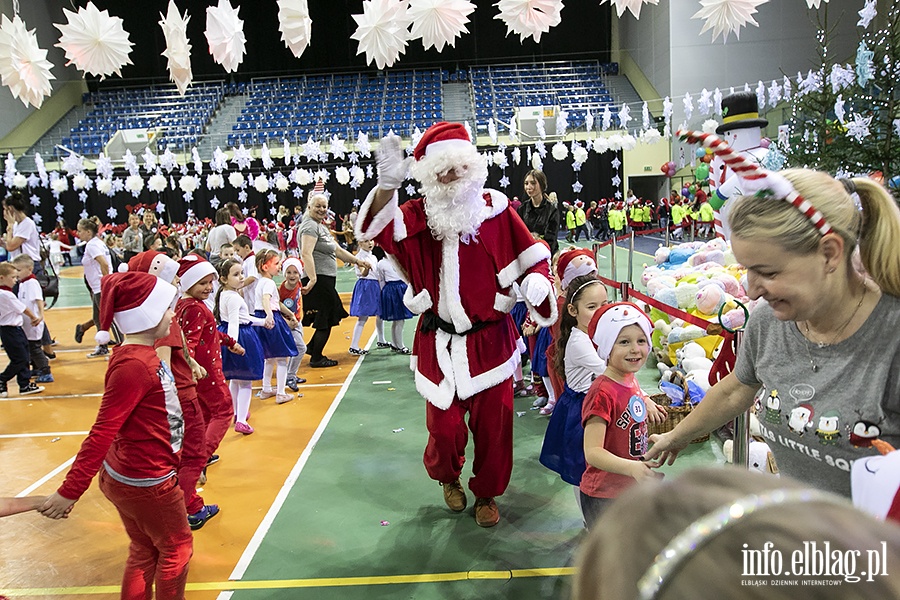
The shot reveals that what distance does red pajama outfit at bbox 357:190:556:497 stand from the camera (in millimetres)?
3332

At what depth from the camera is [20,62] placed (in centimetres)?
480

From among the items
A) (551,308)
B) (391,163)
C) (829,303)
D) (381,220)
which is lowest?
(551,308)

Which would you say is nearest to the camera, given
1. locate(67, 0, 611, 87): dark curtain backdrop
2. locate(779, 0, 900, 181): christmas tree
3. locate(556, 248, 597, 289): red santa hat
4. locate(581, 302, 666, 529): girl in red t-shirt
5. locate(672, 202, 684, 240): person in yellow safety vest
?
locate(581, 302, 666, 529): girl in red t-shirt

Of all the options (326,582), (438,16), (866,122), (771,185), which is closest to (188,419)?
(326,582)

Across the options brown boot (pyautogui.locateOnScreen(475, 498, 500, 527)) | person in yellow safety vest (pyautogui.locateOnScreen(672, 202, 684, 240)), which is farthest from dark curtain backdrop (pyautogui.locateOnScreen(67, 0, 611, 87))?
brown boot (pyautogui.locateOnScreen(475, 498, 500, 527))

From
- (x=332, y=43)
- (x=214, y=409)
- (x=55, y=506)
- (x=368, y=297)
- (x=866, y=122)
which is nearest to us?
(x=55, y=506)

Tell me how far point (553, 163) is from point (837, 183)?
916 inches

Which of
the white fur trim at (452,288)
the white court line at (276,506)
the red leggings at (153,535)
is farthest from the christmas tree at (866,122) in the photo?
the red leggings at (153,535)

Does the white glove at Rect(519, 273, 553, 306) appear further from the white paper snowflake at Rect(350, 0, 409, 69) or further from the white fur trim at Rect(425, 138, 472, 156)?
the white paper snowflake at Rect(350, 0, 409, 69)

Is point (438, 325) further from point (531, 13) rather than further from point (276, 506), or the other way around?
point (531, 13)

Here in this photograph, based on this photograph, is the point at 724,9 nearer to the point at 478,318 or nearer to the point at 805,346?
the point at 478,318

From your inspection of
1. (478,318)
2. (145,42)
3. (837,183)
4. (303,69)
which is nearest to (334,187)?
(303,69)

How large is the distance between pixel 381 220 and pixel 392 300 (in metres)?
4.00

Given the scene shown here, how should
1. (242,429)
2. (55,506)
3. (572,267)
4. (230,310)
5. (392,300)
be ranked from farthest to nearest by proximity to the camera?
(392,300) → (242,429) → (230,310) → (572,267) → (55,506)
